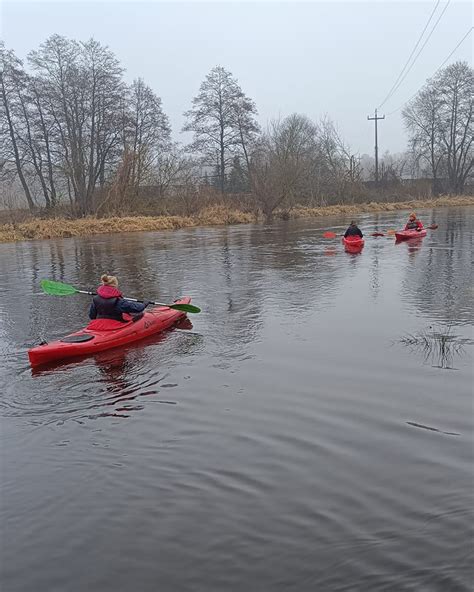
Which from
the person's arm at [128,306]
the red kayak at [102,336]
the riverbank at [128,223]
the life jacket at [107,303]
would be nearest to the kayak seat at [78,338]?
the red kayak at [102,336]

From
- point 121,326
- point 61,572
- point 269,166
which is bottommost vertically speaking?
point 61,572

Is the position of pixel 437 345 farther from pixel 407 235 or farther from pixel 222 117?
pixel 222 117

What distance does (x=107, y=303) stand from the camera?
7762 mm

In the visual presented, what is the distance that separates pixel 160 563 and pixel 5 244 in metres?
26.1

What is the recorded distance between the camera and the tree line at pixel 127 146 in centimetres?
3400

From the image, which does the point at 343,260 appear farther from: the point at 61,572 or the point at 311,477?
the point at 61,572

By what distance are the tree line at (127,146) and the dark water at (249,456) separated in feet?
91.1

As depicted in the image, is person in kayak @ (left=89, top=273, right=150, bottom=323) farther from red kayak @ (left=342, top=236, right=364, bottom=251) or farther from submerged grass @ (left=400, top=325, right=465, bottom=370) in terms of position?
red kayak @ (left=342, top=236, right=364, bottom=251)

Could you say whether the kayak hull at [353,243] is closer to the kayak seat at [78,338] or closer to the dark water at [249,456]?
the dark water at [249,456]

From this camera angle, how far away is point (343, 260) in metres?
15.6

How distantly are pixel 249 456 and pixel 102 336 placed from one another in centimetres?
363

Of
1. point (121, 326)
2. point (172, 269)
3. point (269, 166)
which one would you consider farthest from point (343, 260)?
point (269, 166)

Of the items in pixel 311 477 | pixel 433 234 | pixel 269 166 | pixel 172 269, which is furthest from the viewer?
pixel 269 166

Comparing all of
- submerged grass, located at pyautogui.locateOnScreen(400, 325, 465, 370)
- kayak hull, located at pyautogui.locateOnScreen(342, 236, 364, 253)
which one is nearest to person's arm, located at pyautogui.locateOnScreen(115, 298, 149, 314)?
submerged grass, located at pyautogui.locateOnScreen(400, 325, 465, 370)
